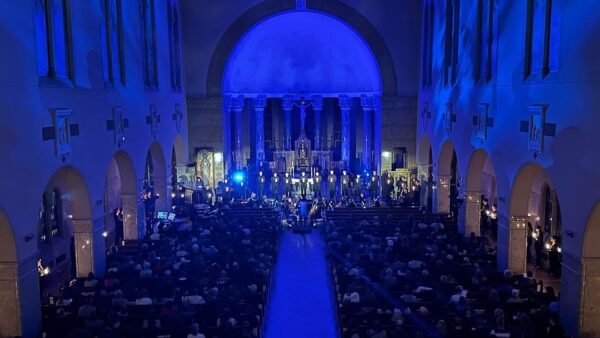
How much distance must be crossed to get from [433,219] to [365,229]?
417 centimetres

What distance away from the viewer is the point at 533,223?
2641cm

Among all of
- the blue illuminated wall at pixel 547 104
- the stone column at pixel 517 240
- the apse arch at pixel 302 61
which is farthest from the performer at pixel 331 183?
the stone column at pixel 517 240

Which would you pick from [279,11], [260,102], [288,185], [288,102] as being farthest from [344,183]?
[279,11]

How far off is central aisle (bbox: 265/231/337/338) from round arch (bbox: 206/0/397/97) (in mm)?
11927

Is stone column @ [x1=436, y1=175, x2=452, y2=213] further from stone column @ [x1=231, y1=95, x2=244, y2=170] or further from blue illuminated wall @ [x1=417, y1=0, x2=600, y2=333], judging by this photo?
stone column @ [x1=231, y1=95, x2=244, y2=170]

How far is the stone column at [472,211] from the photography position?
25.6 m

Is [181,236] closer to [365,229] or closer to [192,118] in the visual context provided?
[365,229]

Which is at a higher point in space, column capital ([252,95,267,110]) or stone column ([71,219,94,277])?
column capital ([252,95,267,110])

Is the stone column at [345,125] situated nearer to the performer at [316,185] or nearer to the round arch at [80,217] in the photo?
the performer at [316,185]

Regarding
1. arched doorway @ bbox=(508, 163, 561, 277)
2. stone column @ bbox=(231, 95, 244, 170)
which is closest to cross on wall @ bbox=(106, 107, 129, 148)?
stone column @ bbox=(231, 95, 244, 170)

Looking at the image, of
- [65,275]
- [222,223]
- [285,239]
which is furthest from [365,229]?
[65,275]

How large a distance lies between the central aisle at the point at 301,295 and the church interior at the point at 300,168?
12cm

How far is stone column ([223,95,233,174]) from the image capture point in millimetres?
35875

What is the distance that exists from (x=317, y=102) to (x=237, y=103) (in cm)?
505
